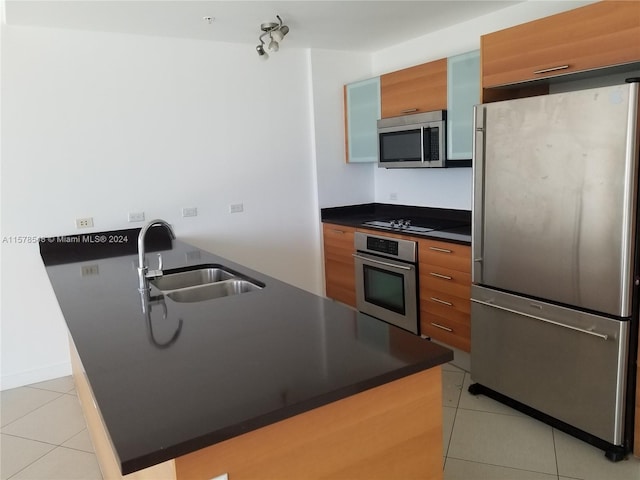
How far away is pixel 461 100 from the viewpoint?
346 centimetres

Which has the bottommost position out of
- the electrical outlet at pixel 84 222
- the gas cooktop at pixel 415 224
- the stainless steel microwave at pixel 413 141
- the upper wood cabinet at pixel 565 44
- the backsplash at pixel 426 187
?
the gas cooktop at pixel 415 224

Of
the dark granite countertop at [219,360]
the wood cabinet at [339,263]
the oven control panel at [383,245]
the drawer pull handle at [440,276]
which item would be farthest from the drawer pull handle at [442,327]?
the dark granite countertop at [219,360]

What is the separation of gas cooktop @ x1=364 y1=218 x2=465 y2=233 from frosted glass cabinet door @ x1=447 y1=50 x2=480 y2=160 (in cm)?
54

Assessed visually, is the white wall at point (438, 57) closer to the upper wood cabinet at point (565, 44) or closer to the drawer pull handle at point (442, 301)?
the upper wood cabinet at point (565, 44)

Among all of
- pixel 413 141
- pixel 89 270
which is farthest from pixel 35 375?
pixel 413 141

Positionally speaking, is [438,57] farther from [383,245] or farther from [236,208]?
[236,208]

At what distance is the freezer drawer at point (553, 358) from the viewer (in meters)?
2.37

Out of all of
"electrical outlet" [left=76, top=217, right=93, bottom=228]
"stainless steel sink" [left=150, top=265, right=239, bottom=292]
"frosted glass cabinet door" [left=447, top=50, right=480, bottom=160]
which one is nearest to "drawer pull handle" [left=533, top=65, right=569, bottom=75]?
"frosted glass cabinet door" [left=447, top=50, right=480, bottom=160]

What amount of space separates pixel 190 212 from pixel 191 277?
1282mm

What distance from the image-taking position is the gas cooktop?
3.79 meters

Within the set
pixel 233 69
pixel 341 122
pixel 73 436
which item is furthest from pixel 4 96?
pixel 341 122

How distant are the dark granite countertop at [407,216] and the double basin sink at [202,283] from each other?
144 cm

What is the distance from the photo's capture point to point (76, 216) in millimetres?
3605

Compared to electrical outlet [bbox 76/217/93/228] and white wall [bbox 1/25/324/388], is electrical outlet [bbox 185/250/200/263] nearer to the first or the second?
white wall [bbox 1/25/324/388]
